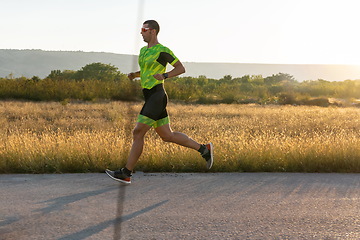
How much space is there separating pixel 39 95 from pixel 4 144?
62.0 ft

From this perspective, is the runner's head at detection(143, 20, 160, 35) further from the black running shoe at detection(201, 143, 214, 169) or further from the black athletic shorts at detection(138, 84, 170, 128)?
the black running shoe at detection(201, 143, 214, 169)

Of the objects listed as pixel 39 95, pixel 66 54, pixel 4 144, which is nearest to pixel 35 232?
pixel 4 144

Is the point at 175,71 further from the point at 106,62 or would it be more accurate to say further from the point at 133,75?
the point at 106,62

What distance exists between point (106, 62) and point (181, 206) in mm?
163147

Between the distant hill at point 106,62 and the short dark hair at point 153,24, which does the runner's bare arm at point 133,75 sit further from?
the distant hill at point 106,62

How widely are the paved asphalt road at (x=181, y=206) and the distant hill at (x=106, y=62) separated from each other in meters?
147

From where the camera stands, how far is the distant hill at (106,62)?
156 meters

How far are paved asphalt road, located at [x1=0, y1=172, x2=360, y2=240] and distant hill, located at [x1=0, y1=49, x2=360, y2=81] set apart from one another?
14678 cm

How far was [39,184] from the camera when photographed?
5855mm

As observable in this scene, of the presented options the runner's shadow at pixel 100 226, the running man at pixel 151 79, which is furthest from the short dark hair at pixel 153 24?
the runner's shadow at pixel 100 226

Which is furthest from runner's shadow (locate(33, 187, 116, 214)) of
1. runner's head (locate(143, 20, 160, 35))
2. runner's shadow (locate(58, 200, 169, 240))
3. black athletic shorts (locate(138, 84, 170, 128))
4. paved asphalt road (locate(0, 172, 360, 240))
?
runner's head (locate(143, 20, 160, 35))

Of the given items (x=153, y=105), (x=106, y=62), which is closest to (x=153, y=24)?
(x=153, y=105)

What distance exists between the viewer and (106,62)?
165 meters

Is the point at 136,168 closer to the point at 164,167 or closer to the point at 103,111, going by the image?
the point at 164,167
